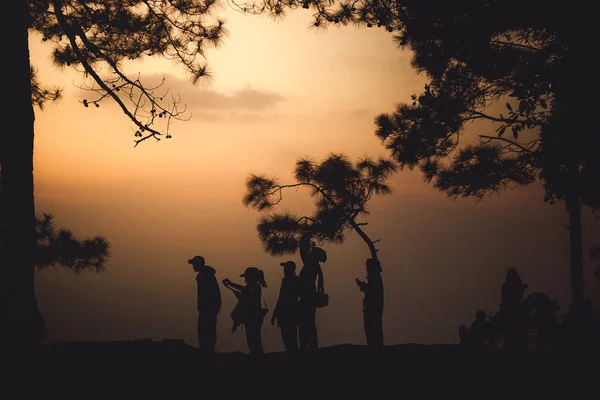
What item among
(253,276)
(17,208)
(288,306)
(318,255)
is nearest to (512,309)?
(318,255)

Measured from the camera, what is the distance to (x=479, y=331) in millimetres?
9133

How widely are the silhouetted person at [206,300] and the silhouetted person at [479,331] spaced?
356 centimetres

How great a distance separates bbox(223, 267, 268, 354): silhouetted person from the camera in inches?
324

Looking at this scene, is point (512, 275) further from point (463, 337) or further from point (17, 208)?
point (17, 208)

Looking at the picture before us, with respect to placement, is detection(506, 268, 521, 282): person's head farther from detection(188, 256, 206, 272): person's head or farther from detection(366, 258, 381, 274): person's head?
detection(188, 256, 206, 272): person's head

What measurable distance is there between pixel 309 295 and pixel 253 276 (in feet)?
2.62

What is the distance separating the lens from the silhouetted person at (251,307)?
8234 millimetres

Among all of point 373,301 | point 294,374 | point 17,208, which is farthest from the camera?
point 373,301

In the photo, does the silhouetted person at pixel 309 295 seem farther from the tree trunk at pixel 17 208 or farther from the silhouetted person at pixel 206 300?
the tree trunk at pixel 17 208

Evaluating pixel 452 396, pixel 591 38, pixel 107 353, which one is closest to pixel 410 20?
pixel 591 38

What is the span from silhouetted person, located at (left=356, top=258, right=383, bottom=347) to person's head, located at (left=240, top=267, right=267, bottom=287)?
4.72 ft

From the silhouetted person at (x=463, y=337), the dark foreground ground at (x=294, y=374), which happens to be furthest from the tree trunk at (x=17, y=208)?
the silhouetted person at (x=463, y=337)

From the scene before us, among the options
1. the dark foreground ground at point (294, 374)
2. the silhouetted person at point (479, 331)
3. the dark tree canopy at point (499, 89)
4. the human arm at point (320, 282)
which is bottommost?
the dark foreground ground at point (294, 374)

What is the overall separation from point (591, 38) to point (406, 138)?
4676 mm
